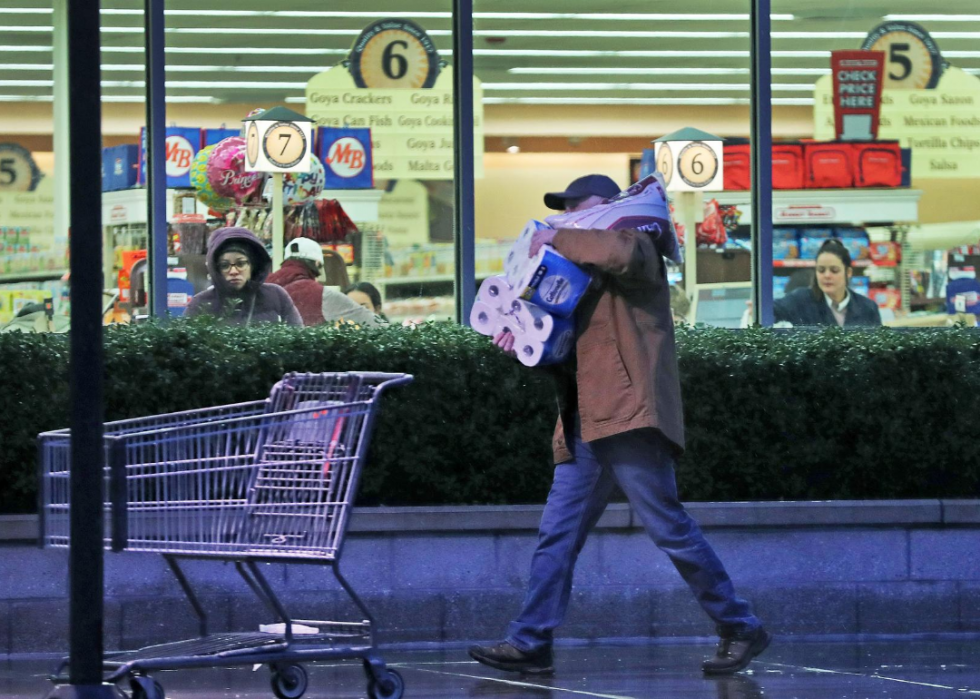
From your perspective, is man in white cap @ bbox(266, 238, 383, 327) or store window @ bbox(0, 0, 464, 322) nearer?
man in white cap @ bbox(266, 238, 383, 327)

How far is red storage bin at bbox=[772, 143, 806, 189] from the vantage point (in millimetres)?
11391

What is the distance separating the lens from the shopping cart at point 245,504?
576 centimetres

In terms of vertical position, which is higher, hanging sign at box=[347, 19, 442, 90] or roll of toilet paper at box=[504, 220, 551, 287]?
hanging sign at box=[347, 19, 442, 90]

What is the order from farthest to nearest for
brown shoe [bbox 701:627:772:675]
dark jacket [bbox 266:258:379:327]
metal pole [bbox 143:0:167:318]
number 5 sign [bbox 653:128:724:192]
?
number 5 sign [bbox 653:128:724:192] → metal pole [bbox 143:0:167:318] → dark jacket [bbox 266:258:379:327] → brown shoe [bbox 701:627:772:675]

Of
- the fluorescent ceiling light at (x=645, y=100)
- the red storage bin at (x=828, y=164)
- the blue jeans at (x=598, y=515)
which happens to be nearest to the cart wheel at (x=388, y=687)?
the blue jeans at (x=598, y=515)

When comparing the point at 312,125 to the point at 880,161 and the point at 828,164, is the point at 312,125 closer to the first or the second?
the point at 828,164

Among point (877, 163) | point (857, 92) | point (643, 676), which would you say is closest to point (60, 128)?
point (857, 92)

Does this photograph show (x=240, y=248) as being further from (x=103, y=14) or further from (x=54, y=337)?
(x=103, y=14)

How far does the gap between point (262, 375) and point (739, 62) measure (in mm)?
4824

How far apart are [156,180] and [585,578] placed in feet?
14.4

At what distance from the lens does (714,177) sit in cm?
1138

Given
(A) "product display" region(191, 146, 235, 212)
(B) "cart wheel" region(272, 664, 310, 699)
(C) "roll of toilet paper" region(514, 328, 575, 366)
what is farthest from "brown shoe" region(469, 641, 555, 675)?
(A) "product display" region(191, 146, 235, 212)

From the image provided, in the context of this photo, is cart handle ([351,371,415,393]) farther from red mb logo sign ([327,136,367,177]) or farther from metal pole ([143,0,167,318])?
red mb logo sign ([327,136,367,177])

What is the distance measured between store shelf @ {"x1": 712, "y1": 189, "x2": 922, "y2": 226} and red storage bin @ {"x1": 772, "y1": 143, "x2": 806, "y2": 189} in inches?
2.1
